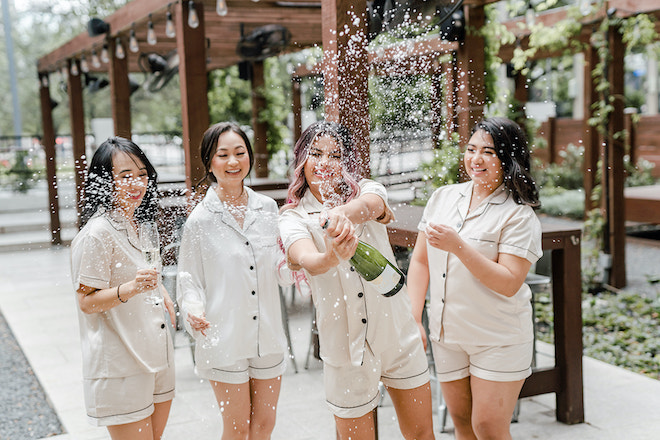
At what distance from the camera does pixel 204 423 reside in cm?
368

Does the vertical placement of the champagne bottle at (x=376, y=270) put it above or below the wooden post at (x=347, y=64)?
below

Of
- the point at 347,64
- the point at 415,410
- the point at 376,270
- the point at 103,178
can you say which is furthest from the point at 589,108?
the point at 103,178

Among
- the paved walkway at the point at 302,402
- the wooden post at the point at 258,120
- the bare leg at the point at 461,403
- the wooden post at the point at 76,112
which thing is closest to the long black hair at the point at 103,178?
the paved walkway at the point at 302,402

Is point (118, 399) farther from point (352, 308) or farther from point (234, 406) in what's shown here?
point (352, 308)

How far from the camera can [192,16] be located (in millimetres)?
4605

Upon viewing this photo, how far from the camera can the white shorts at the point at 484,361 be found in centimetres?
239

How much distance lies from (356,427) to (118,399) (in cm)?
77

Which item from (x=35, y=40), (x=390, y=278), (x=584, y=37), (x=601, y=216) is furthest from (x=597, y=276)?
(x=35, y=40)

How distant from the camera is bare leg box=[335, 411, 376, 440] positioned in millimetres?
2217

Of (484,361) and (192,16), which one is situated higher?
(192,16)

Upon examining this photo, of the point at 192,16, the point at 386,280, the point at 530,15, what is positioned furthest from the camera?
the point at 530,15

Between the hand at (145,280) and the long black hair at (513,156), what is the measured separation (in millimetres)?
1200

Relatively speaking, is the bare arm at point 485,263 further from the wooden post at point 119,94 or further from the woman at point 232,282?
the wooden post at point 119,94

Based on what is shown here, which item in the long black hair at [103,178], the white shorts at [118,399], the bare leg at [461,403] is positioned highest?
the long black hair at [103,178]
